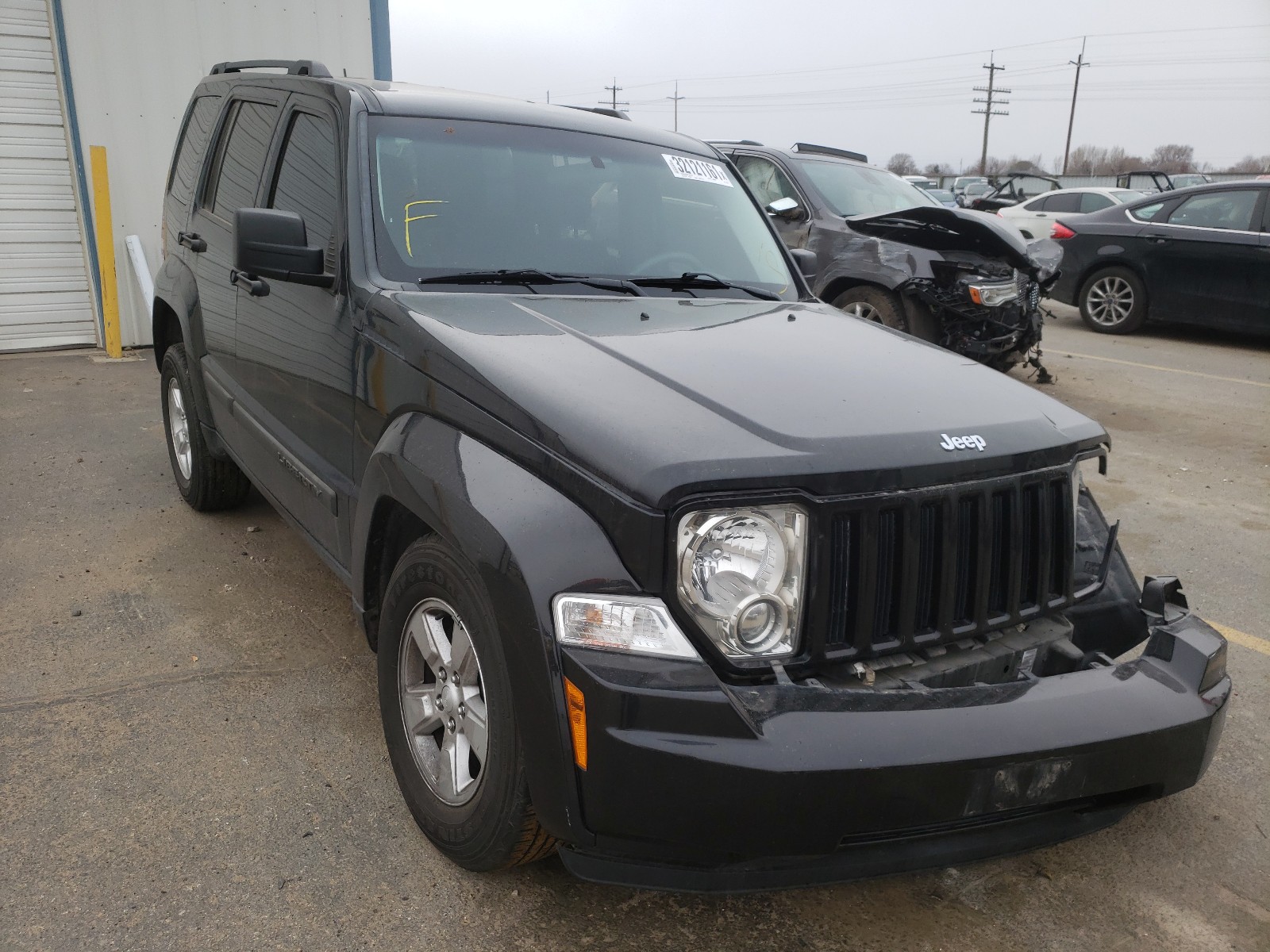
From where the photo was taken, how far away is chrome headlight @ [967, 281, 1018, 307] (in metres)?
7.11

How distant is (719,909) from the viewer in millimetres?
2389

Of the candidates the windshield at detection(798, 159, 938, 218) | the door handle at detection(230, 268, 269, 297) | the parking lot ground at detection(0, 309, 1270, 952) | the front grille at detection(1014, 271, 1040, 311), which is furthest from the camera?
the windshield at detection(798, 159, 938, 218)

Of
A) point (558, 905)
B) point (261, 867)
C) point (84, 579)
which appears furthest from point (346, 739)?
point (84, 579)

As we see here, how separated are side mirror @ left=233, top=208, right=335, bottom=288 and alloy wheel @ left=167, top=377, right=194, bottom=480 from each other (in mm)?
2056

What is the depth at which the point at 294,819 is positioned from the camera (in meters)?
2.64

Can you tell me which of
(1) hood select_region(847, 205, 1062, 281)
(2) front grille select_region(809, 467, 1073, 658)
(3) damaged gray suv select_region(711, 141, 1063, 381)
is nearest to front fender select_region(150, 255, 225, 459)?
(2) front grille select_region(809, 467, 1073, 658)

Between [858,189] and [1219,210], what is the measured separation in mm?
4253

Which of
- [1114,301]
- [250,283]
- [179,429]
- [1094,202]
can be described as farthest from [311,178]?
[1094,202]

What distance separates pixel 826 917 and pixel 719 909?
25 centimetres

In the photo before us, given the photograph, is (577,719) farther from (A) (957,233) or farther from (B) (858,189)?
(B) (858,189)

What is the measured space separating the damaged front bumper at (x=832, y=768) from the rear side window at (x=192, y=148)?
12.3ft

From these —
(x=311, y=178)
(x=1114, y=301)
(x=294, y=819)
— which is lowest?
(x=294, y=819)

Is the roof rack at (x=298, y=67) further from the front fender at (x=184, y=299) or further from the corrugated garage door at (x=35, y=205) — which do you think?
the corrugated garage door at (x=35, y=205)

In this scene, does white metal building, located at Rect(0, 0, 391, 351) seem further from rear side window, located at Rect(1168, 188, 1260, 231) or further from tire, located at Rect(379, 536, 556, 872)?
rear side window, located at Rect(1168, 188, 1260, 231)
